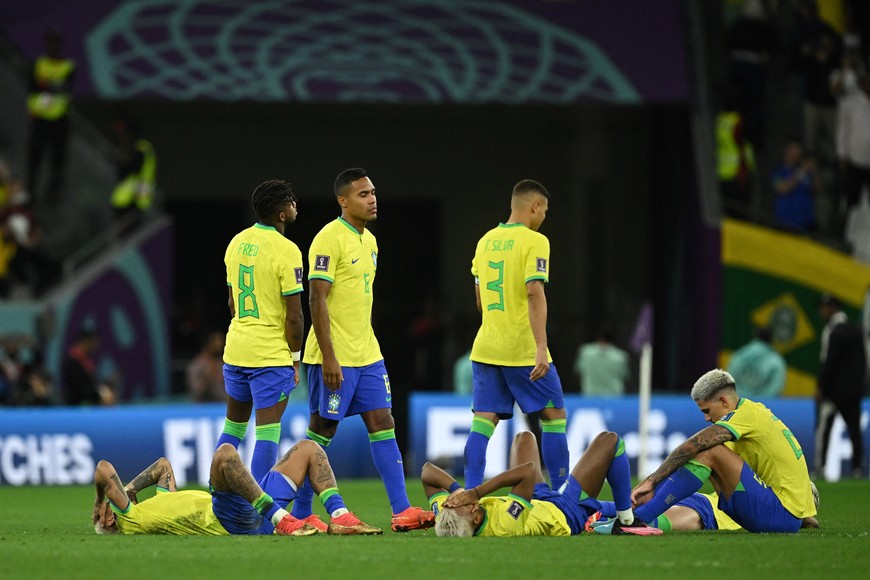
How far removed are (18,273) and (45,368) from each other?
2.00 metres

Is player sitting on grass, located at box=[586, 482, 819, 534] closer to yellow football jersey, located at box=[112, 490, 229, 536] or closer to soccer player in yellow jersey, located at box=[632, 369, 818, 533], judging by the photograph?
soccer player in yellow jersey, located at box=[632, 369, 818, 533]

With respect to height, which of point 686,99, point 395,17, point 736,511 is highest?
point 395,17

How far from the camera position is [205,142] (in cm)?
2875

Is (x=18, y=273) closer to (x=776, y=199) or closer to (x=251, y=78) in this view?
(x=251, y=78)

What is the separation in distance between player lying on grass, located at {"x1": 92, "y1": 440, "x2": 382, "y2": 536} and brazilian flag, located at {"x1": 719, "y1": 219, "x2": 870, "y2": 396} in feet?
41.9

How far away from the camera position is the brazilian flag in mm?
21500

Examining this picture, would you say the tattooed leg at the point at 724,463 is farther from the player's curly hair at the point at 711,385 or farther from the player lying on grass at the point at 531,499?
the player lying on grass at the point at 531,499

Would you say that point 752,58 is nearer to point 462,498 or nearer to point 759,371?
point 759,371

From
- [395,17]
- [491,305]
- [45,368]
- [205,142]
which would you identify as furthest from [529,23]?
[491,305]

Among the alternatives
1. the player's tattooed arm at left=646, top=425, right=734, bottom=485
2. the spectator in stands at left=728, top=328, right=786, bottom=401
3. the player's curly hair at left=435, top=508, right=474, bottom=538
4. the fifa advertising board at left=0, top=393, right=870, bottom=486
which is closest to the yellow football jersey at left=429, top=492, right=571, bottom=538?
the player's curly hair at left=435, top=508, right=474, bottom=538

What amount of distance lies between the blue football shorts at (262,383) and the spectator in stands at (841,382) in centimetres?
868

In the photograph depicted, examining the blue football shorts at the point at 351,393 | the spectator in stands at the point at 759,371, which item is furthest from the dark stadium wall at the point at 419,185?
the blue football shorts at the point at 351,393

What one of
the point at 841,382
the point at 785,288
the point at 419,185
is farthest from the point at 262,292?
the point at 419,185

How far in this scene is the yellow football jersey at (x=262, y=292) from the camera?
9.70 metres
